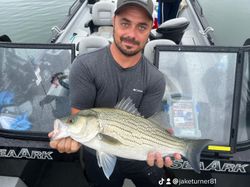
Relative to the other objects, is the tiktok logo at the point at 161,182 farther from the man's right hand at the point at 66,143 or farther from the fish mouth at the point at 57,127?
the fish mouth at the point at 57,127

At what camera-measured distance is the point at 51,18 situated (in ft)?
44.8

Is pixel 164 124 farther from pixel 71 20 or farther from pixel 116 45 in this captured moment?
pixel 71 20

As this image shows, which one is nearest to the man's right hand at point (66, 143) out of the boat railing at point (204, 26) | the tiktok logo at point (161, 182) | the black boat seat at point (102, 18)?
the tiktok logo at point (161, 182)

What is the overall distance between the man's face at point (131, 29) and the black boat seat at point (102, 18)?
5136mm

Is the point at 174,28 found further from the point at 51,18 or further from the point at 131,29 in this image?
the point at 51,18

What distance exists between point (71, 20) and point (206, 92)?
→ 19.9ft

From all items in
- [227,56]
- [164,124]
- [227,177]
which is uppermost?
[227,56]

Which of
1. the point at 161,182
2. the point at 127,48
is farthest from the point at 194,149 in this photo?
the point at 161,182

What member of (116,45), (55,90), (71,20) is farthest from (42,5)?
(116,45)

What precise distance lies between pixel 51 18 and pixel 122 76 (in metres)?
11.3

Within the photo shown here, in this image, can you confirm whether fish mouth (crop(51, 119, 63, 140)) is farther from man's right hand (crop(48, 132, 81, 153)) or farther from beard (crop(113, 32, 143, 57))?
beard (crop(113, 32, 143, 57))

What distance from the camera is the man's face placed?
3.03 m

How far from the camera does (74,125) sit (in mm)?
2578

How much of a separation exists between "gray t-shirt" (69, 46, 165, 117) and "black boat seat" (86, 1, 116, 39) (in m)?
5.02
